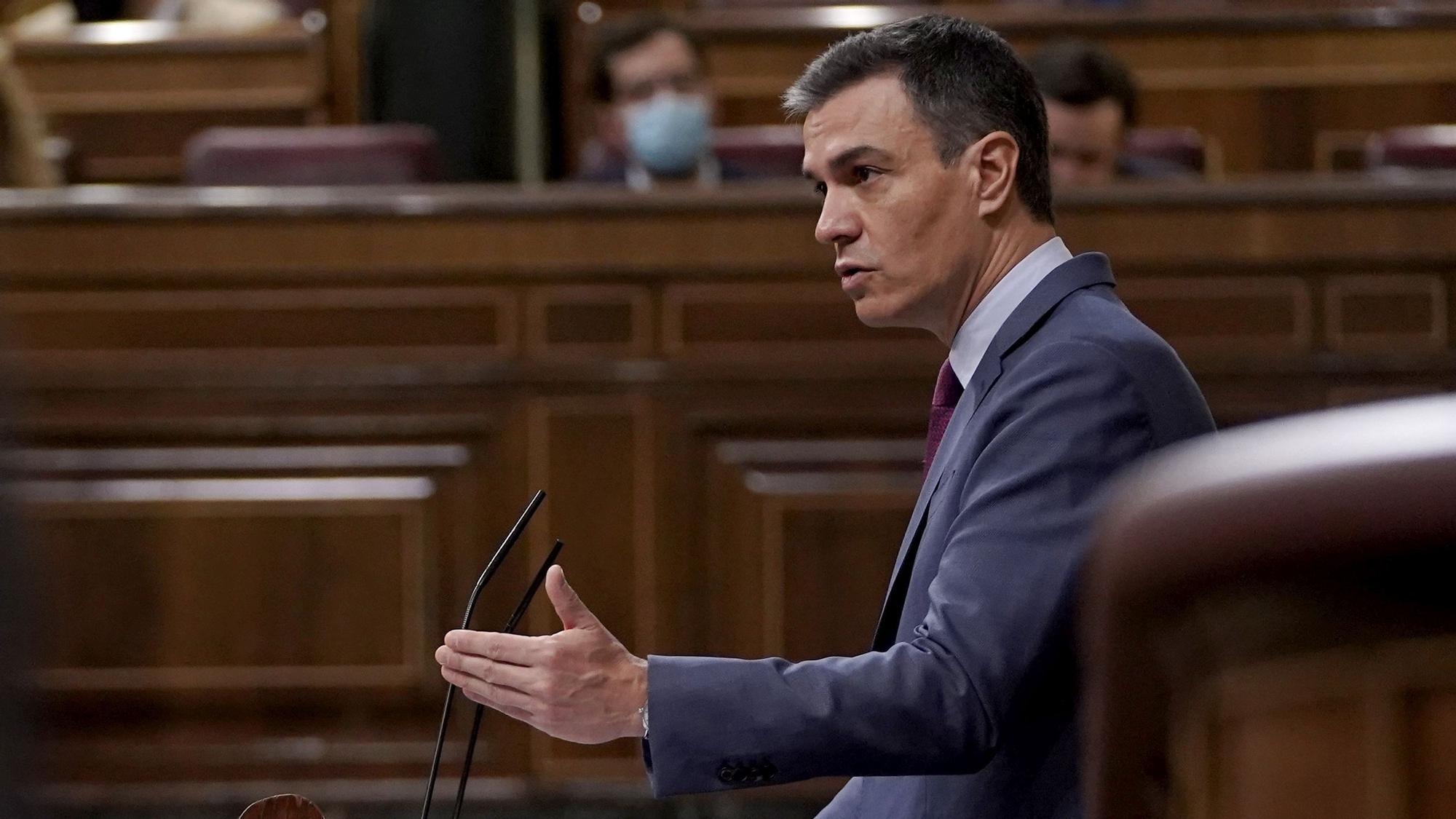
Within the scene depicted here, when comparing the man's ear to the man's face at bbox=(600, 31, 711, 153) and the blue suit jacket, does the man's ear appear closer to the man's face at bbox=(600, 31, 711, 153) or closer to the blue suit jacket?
the blue suit jacket

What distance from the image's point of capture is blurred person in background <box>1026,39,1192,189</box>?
12.1ft

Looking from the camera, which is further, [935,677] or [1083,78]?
[1083,78]

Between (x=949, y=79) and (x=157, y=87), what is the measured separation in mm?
4707

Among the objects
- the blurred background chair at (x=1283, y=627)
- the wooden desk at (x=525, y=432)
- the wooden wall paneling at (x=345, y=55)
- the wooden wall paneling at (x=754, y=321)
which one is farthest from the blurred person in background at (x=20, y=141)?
the blurred background chair at (x=1283, y=627)

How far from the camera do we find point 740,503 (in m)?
3.14

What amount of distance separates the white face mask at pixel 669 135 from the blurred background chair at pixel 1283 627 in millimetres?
3385

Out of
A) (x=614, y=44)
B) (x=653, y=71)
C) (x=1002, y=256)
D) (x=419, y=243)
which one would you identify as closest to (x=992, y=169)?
(x=1002, y=256)

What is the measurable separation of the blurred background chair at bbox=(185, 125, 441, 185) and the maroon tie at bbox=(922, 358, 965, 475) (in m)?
2.59

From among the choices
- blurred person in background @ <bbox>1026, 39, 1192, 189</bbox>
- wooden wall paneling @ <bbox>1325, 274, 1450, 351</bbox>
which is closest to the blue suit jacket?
wooden wall paneling @ <bbox>1325, 274, 1450, 351</bbox>

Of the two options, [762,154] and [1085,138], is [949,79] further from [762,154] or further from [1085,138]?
[762,154]

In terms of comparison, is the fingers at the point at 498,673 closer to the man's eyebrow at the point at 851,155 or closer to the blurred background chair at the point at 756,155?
the man's eyebrow at the point at 851,155

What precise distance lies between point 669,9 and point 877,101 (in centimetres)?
512

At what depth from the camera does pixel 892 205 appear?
1449mm

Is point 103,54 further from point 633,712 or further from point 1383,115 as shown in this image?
point 633,712
